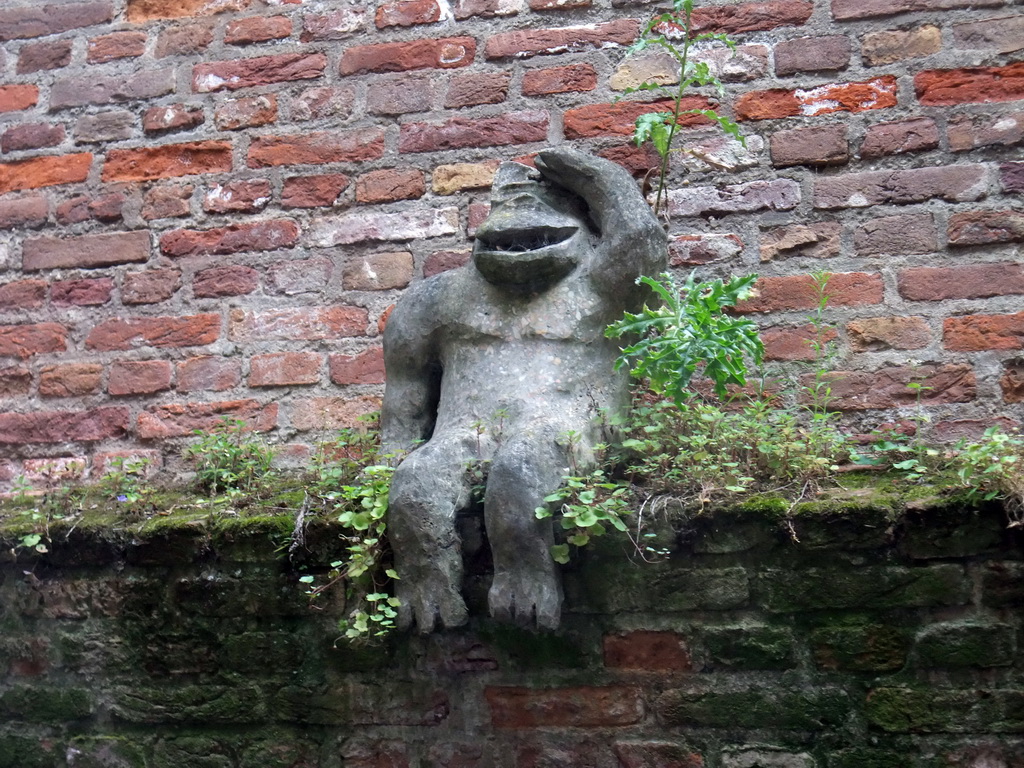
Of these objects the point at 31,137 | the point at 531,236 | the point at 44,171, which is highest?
the point at 31,137

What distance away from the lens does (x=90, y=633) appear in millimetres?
2555

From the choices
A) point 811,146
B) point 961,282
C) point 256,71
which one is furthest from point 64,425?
point 961,282

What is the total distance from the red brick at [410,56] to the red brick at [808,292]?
1162 mm

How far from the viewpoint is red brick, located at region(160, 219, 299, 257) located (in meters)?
3.33

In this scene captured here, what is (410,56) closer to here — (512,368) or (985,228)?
(512,368)

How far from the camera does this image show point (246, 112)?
3.47 metres

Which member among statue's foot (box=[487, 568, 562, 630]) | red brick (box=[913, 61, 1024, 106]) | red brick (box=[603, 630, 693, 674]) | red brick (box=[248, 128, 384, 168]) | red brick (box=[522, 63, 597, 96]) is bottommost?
red brick (box=[603, 630, 693, 674])

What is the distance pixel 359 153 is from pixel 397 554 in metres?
1.58

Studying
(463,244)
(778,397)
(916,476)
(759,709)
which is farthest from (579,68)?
(759,709)

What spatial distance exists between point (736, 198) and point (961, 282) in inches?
25.5

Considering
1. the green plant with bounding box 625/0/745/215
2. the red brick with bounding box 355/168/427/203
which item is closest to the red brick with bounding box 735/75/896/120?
the green plant with bounding box 625/0/745/215

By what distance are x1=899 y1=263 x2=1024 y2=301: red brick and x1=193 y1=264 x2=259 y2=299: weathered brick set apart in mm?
1878

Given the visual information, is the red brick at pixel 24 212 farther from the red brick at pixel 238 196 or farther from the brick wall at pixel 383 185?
the red brick at pixel 238 196

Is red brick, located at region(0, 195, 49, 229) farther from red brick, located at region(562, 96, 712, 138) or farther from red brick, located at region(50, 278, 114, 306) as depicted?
red brick, located at region(562, 96, 712, 138)
